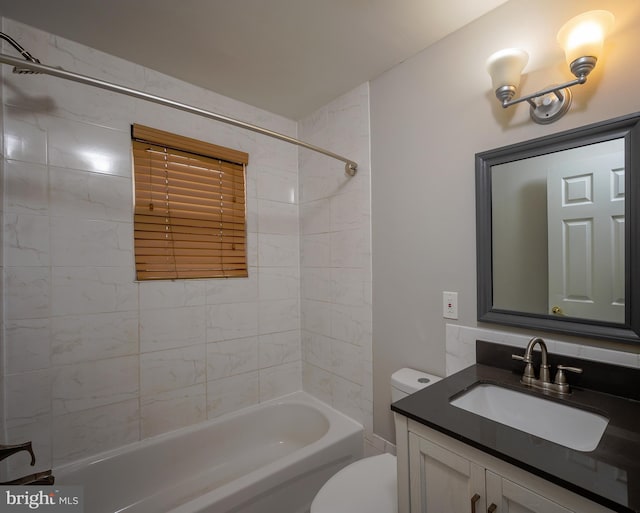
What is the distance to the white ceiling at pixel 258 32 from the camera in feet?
4.41

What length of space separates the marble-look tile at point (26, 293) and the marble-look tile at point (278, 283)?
1.17 m

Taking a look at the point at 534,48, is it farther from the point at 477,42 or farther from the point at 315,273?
the point at 315,273

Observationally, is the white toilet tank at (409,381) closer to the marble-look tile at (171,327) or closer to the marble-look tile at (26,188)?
the marble-look tile at (171,327)

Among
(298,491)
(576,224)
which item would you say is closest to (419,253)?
(576,224)

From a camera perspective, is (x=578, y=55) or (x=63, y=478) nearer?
(x=578, y=55)

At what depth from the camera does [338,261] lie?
212 cm

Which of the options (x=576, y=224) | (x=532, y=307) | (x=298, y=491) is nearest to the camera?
(x=576, y=224)

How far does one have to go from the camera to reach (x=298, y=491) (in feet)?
5.26

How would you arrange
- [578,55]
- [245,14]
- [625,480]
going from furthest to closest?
1. [245,14]
2. [578,55]
3. [625,480]

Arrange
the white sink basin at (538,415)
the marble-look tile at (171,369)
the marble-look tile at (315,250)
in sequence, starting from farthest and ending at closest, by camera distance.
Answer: the marble-look tile at (315,250)
the marble-look tile at (171,369)
the white sink basin at (538,415)

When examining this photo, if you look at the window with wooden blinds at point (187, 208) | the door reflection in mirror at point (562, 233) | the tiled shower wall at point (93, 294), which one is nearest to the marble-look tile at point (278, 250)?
the window with wooden blinds at point (187, 208)

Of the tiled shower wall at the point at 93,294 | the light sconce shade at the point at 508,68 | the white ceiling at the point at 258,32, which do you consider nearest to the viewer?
the light sconce shade at the point at 508,68

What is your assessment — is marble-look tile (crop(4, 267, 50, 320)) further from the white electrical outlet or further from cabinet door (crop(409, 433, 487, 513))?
the white electrical outlet

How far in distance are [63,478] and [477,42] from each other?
9.33ft
